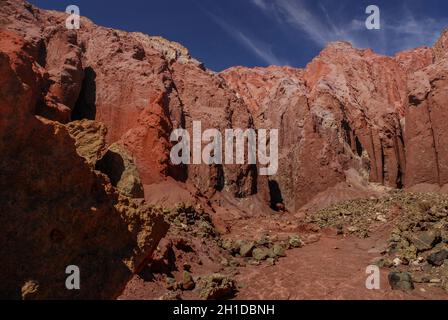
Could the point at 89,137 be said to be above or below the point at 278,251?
above

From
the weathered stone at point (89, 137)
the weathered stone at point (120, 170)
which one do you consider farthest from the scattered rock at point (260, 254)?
the weathered stone at point (89, 137)

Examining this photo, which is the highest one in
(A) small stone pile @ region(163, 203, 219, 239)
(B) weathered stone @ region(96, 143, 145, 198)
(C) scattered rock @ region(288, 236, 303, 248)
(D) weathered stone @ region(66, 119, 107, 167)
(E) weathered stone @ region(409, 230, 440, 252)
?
(D) weathered stone @ region(66, 119, 107, 167)

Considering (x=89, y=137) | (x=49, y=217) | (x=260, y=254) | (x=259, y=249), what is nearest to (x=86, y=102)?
(x=89, y=137)

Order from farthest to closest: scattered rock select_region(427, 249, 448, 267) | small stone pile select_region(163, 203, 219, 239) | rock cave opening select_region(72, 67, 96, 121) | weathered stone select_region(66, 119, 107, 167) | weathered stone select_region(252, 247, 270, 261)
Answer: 1. rock cave opening select_region(72, 67, 96, 121)
2. small stone pile select_region(163, 203, 219, 239)
3. weathered stone select_region(252, 247, 270, 261)
4. weathered stone select_region(66, 119, 107, 167)
5. scattered rock select_region(427, 249, 448, 267)

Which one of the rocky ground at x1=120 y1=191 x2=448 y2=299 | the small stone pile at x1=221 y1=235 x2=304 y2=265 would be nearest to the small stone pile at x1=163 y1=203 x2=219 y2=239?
the rocky ground at x1=120 y1=191 x2=448 y2=299

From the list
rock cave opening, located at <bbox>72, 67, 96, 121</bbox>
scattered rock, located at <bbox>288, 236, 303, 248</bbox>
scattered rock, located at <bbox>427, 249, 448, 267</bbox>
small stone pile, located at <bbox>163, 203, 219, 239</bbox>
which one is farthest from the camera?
rock cave opening, located at <bbox>72, 67, 96, 121</bbox>

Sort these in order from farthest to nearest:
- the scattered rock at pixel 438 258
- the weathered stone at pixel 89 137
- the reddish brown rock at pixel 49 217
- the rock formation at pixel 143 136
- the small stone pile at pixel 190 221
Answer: the small stone pile at pixel 190 221
the weathered stone at pixel 89 137
the scattered rock at pixel 438 258
the rock formation at pixel 143 136
the reddish brown rock at pixel 49 217

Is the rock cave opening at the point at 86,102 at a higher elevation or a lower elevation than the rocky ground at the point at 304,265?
higher

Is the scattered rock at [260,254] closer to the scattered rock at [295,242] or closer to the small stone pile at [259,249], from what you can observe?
the small stone pile at [259,249]

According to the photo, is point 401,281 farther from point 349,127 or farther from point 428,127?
point 349,127

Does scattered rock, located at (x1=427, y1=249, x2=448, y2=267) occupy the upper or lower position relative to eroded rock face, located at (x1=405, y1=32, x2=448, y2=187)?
lower

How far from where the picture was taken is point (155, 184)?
26469 mm

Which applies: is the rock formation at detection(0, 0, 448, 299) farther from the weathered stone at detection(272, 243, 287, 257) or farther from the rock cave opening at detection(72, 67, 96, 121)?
the weathered stone at detection(272, 243, 287, 257)
